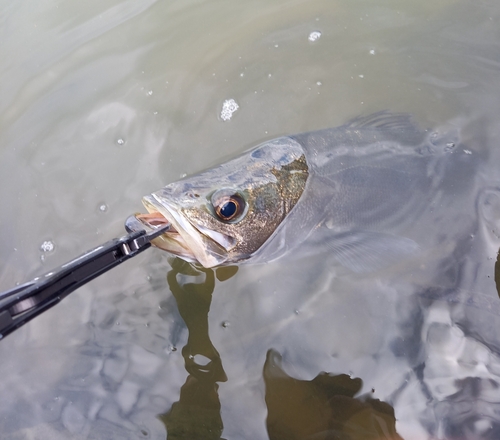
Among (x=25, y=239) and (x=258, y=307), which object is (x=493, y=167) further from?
(x=25, y=239)

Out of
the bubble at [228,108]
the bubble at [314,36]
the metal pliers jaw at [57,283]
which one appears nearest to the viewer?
the metal pliers jaw at [57,283]

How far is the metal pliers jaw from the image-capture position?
4.91 feet

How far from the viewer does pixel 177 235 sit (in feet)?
7.52

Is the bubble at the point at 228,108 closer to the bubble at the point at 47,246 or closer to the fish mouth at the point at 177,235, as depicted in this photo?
the fish mouth at the point at 177,235

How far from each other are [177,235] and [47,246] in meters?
1.75

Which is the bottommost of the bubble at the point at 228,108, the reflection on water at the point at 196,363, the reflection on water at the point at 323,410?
the reflection on water at the point at 323,410

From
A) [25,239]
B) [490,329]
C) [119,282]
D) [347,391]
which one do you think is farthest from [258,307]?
[25,239]

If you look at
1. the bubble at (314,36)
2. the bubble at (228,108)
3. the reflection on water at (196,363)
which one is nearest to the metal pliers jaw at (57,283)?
the reflection on water at (196,363)

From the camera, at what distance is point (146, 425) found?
2.82 meters

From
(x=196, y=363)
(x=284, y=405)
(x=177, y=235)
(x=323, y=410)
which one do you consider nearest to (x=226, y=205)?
(x=177, y=235)

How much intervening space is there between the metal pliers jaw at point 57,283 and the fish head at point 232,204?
12.3 inches

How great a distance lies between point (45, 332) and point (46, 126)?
2.04 meters

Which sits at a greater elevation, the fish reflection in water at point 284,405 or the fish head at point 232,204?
the fish head at point 232,204

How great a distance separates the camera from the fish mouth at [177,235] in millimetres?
2217
